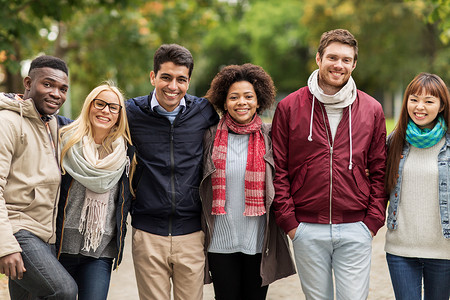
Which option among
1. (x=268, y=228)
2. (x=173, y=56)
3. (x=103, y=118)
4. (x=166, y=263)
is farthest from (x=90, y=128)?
(x=268, y=228)

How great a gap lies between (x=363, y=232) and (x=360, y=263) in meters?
0.23

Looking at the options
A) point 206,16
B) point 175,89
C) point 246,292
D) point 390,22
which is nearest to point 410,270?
point 246,292

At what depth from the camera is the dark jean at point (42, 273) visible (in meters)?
3.41

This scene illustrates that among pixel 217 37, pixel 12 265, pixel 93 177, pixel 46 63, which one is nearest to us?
pixel 12 265

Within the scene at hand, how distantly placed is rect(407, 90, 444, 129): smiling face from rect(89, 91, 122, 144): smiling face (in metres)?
2.20

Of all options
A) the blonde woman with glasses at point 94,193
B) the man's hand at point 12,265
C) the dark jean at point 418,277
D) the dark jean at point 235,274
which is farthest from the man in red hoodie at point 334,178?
the man's hand at point 12,265

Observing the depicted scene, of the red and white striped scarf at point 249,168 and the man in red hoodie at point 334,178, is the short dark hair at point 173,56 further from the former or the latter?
the man in red hoodie at point 334,178

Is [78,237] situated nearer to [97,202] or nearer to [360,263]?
[97,202]

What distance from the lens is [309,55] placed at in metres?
47.7

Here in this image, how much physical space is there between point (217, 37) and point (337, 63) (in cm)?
4990

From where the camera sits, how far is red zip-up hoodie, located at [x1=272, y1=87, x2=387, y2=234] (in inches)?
149

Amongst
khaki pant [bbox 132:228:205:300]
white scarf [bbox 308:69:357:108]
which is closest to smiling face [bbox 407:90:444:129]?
white scarf [bbox 308:69:357:108]

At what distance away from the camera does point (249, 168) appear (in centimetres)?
394

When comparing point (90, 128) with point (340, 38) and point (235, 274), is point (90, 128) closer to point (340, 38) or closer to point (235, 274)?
point (235, 274)
